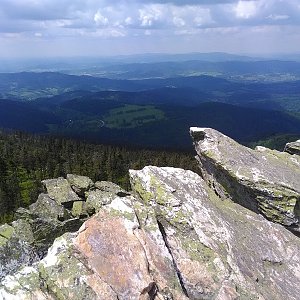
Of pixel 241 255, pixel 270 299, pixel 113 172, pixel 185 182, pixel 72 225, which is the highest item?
pixel 185 182

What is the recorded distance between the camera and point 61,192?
6731 centimetres

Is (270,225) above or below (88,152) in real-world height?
above

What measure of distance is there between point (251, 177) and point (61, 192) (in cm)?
4906

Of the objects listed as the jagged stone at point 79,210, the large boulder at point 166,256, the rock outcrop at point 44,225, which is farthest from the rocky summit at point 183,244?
the jagged stone at point 79,210

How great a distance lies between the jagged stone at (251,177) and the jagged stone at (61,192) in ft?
128

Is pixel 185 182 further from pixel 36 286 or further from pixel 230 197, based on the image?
pixel 36 286

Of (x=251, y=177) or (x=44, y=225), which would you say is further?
(x=44, y=225)

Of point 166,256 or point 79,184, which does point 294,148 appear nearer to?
point 166,256

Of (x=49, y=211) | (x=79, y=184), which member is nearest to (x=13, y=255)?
(x=49, y=211)

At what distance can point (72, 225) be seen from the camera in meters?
37.8

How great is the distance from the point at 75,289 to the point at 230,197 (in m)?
14.9

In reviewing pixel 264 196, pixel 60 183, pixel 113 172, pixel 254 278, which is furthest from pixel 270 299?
pixel 113 172

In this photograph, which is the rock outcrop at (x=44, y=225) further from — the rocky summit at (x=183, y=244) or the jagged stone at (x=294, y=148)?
the jagged stone at (x=294, y=148)

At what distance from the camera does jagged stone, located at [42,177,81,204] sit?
63.7 m
